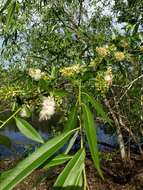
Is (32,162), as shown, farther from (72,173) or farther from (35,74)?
(35,74)

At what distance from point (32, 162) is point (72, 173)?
78 millimetres

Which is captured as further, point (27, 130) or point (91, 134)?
point (27, 130)

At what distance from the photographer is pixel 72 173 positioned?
0.84 m

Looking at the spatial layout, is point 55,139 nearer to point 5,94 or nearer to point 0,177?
point 0,177

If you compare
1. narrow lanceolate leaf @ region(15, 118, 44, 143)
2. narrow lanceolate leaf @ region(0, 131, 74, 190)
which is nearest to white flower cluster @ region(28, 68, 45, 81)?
narrow lanceolate leaf @ region(15, 118, 44, 143)

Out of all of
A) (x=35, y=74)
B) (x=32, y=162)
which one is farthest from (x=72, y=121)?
(x=35, y=74)

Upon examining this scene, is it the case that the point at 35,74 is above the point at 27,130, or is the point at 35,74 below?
above

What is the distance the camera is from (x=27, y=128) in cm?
105

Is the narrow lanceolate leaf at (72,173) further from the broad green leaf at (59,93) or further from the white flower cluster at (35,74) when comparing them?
the white flower cluster at (35,74)

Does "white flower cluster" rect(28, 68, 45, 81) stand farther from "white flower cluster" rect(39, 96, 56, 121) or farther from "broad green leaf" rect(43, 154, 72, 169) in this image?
"broad green leaf" rect(43, 154, 72, 169)

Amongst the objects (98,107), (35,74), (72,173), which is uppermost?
(35,74)

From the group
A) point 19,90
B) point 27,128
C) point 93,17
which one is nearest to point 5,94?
point 19,90

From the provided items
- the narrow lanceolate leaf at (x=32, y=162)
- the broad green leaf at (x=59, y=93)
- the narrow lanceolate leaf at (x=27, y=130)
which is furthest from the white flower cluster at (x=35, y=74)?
the narrow lanceolate leaf at (x=32, y=162)

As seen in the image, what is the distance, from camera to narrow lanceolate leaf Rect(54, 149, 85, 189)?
81 centimetres
